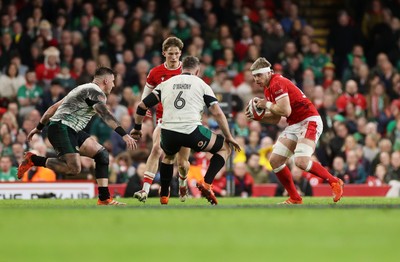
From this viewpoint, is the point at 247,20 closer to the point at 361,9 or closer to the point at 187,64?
the point at 361,9

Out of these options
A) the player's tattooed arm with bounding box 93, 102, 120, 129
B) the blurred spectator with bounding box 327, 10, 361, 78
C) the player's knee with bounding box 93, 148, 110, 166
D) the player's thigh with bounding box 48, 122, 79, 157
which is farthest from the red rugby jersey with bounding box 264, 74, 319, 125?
the blurred spectator with bounding box 327, 10, 361, 78

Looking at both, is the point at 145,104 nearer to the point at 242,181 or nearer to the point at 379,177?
the point at 242,181

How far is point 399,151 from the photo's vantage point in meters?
22.4

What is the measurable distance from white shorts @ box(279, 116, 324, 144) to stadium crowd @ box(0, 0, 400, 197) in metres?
4.96

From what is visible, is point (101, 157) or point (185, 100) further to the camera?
point (101, 157)

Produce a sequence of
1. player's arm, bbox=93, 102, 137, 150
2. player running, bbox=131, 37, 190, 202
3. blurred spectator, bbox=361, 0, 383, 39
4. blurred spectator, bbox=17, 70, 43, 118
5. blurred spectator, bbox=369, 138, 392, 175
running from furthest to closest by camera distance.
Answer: blurred spectator, bbox=361, 0, 383, 39 → blurred spectator, bbox=17, 70, 43, 118 → blurred spectator, bbox=369, 138, 392, 175 → player running, bbox=131, 37, 190, 202 → player's arm, bbox=93, 102, 137, 150

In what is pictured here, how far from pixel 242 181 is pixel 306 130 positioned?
5751mm

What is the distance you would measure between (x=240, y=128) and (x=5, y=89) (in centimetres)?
509

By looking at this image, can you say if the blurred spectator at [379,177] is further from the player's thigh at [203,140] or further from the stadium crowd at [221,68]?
the player's thigh at [203,140]

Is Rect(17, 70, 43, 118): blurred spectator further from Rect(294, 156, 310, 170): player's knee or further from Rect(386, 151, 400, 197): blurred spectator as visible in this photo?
Rect(294, 156, 310, 170): player's knee
